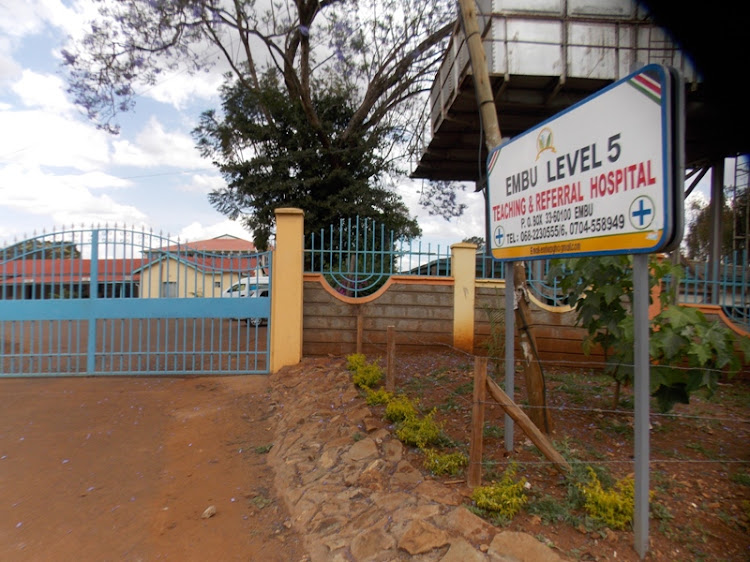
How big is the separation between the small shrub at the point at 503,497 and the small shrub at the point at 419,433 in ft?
2.81

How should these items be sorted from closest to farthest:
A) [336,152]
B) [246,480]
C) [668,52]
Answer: [246,480] < [668,52] < [336,152]

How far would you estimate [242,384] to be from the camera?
22.6 ft

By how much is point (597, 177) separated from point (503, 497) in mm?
1933

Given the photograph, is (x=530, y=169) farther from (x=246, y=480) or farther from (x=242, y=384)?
(x=242, y=384)

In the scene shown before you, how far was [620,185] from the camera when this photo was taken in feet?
8.21

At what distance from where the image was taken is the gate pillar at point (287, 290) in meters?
7.12

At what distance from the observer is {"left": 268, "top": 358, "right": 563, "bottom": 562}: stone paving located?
2619 millimetres

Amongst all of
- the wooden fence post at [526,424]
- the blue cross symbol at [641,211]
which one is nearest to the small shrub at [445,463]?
the wooden fence post at [526,424]

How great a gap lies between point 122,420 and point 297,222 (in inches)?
136

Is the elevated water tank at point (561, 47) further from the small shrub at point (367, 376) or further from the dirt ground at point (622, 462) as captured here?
the dirt ground at point (622, 462)

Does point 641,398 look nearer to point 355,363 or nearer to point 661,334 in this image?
point 661,334

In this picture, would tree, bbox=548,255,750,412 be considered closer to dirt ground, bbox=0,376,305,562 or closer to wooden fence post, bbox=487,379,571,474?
wooden fence post, bbox=487,379,571,474

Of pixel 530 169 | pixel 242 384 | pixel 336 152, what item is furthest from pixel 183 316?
pixel 336 152

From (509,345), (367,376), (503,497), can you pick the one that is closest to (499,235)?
(509,345)
